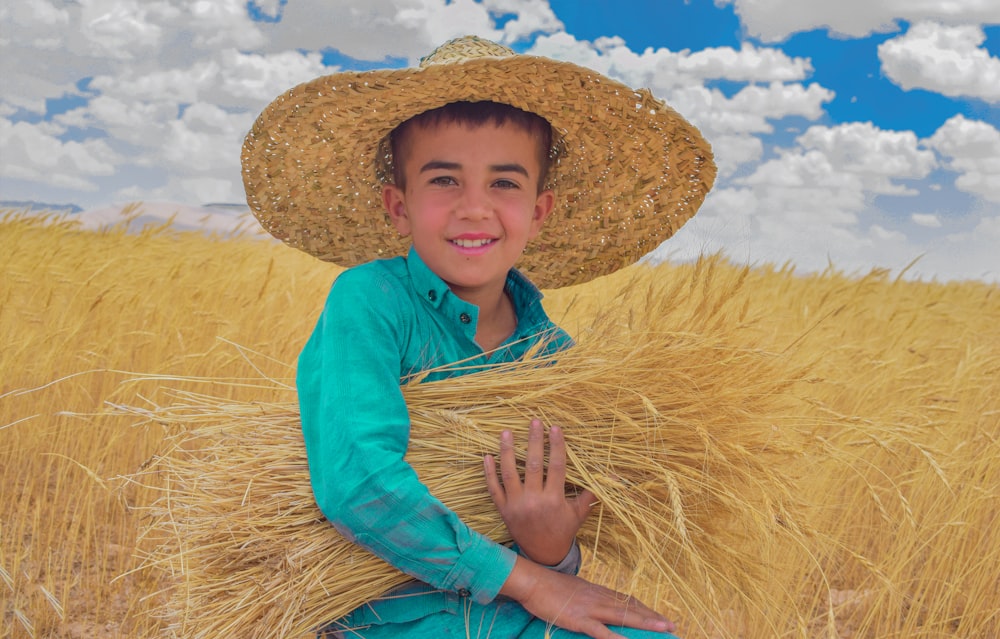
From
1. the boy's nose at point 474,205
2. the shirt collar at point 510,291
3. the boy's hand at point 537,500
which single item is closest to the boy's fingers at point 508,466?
the boy's hand at point 537,500

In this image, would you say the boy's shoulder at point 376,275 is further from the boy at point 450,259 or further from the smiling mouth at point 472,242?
the smiling mouth at point 472,242

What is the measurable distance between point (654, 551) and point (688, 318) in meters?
0.43

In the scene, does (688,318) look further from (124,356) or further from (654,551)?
(124,356)

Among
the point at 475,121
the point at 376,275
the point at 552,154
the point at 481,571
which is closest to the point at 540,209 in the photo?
the point at 552,154

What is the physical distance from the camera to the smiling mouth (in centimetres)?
142

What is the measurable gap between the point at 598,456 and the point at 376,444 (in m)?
0.38

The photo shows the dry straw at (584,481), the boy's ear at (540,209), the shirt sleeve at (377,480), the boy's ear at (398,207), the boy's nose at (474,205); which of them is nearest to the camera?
the shirt sleeve at (377,480)

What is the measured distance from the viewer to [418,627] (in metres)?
1.23

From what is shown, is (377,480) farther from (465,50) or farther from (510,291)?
(465,50)

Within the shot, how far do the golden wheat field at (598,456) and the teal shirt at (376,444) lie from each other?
0.10 metres

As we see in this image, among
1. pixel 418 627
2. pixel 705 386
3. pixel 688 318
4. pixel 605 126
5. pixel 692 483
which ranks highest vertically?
pixel 605 126

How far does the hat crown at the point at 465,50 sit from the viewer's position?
1.40m

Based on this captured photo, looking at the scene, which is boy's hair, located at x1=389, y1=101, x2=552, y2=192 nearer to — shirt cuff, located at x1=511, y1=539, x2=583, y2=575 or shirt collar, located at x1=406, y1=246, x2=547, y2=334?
shirt collar, located at x1=406, y1=246, x2=547, y2=334

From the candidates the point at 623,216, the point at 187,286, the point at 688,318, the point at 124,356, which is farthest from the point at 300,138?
the point at 187,286
